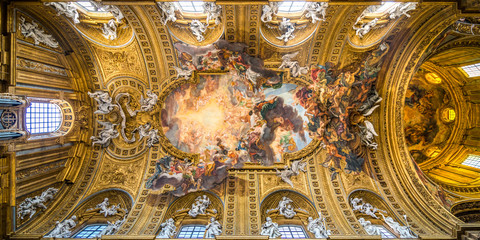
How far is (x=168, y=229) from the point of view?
34.1ft

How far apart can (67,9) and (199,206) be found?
1112cm

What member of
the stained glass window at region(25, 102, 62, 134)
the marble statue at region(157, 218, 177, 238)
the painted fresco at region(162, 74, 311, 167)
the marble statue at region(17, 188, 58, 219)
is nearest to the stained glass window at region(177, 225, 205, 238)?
the marble statue at region(157, 218, 177, 238)

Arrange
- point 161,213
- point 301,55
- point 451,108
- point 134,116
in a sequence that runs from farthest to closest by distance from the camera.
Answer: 1. point 451,108
2. point 134,116
3. point 301,55
4. point 161,213

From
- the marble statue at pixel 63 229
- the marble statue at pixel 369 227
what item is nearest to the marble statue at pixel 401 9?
the marble statue at pixel 369 227

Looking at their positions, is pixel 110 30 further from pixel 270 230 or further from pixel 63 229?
pixel 270 230

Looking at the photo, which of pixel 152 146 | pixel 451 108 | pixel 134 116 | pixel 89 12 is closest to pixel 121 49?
pixel 89 12

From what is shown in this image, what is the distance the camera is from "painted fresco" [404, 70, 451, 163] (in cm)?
1519

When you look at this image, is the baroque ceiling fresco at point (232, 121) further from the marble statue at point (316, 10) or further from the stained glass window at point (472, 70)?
the stained glass window at point (472, 70)

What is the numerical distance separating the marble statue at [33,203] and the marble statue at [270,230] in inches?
425

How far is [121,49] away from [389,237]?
16.5 metres

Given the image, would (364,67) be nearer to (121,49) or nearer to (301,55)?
(301,55)

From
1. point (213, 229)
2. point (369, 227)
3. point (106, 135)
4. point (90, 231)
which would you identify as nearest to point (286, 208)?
point (369, 227)

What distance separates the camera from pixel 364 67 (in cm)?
1175

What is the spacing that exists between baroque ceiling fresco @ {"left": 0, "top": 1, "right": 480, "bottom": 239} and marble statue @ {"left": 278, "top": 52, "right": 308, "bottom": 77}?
60 millimetres
